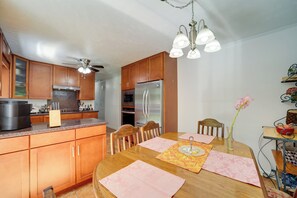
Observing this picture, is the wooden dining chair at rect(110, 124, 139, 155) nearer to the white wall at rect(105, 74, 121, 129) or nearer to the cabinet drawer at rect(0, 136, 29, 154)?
the cabinet drawer at rect(0, 136, 29, 154)

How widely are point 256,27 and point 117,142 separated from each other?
2.48 meters

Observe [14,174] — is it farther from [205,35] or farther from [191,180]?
[205,35]

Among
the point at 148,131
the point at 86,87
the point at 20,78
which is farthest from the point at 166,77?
the point at 20,78

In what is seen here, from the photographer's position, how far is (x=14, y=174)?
4.26 feet

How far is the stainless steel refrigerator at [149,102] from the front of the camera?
8.79 feet

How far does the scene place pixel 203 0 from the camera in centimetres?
133

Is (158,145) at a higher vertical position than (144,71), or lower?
lower

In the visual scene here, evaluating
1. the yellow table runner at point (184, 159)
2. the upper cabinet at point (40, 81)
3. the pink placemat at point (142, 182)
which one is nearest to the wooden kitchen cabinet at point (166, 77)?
the yellow table runner at point (184, 159)

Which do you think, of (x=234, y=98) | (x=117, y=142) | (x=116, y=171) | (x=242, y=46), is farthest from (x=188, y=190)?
(x=242, y=46)

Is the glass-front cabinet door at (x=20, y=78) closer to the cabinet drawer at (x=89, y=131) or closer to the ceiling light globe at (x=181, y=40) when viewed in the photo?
the cabinet drawer at (x=89, y=131)

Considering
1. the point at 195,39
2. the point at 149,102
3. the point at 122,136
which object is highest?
the point at 195,39

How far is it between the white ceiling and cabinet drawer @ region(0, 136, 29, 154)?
1.43 metres

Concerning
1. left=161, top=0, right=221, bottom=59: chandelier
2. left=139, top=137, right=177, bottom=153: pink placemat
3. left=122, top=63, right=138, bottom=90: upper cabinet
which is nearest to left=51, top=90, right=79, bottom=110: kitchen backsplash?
left=122, top=63, right=138, bottom=90: upper cabinet

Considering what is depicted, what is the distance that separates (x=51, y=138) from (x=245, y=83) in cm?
304
